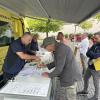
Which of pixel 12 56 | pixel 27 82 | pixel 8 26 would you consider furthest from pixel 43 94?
pixel 8 26

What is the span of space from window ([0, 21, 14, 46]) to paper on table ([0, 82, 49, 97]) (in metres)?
3.66

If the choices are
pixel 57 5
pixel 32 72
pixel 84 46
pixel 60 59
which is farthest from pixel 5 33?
pixel 60 59

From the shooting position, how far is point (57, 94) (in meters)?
7.69

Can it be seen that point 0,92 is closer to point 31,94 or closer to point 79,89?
point 31,94

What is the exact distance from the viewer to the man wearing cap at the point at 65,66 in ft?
15.2

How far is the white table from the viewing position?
4117 millimetres

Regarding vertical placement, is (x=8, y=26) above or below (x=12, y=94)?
above

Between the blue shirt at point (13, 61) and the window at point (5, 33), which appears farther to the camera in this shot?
the window at point (5, 33)

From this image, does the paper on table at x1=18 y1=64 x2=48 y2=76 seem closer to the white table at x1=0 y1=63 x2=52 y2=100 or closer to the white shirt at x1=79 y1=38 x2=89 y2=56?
the white table at x1=0 y1=63 x2=52 y2=100

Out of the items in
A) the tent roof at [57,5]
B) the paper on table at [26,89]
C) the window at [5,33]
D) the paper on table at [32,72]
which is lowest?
the paper on table at [26,89]

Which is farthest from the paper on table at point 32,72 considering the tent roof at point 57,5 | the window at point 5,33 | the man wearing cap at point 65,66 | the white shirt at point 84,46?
the white shirt at point 84,46

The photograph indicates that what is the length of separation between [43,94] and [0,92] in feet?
2.02

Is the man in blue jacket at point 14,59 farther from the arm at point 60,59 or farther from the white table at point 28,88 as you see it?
the arm at point 60,59

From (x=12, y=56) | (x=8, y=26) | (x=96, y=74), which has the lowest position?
(x=96, y=74)
